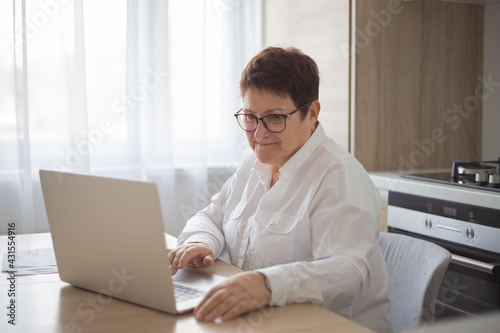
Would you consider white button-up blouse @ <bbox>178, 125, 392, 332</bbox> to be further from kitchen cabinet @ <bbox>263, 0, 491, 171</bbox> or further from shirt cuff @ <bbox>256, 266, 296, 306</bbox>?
kitchen cabinet @ <bbox>263, 0, 491, 171</bbox>

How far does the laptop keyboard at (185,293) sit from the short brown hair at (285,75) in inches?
21.1

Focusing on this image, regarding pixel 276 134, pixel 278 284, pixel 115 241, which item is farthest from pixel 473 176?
pixel 115 241

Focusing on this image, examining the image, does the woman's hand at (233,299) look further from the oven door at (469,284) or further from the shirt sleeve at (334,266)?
the oven door at (469,284)

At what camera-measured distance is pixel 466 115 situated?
2.72 metres

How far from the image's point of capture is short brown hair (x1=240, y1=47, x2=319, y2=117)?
142 cm

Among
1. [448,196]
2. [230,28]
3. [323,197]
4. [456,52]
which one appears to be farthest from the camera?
[230,28]

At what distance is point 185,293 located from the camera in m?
1.15

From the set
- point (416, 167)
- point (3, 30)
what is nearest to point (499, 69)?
point (416, 167)

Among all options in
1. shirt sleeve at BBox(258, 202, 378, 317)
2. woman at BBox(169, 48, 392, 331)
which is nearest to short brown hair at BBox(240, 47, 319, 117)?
woman at BBox(169, 48, 392, 331)

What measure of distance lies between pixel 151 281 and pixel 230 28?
2.36m

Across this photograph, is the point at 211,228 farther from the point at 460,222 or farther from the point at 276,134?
the point at 460,222

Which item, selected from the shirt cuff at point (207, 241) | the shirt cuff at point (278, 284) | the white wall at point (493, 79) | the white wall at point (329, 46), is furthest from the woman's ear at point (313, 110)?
the white wall at point (493, 79)

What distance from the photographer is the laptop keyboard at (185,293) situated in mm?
1117

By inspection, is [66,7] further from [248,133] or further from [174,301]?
[174,301]
